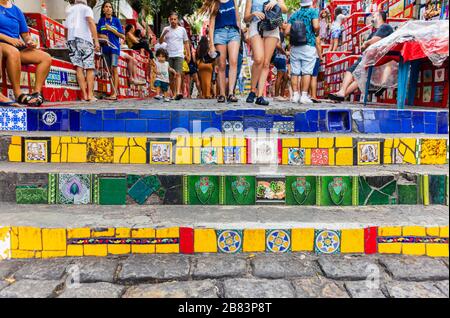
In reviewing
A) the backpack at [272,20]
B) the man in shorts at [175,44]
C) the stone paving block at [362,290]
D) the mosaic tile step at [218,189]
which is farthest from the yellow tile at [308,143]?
the man in shorts at [175,44]

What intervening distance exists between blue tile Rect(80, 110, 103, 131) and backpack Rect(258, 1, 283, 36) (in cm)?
235

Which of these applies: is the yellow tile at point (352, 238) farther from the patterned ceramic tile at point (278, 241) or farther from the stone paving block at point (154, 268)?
the stone paving block at point (154, 268)

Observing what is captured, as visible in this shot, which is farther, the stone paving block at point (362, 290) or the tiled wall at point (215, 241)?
the tiled wall at point (215, 241)

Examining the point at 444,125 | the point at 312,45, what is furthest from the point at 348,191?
the point at 312,45

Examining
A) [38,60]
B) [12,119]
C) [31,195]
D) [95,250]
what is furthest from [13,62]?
[95,250]

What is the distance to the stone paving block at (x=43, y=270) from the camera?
82.7 inches

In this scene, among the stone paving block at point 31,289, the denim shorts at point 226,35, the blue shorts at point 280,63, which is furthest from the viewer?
the blue shorts at point 280,63

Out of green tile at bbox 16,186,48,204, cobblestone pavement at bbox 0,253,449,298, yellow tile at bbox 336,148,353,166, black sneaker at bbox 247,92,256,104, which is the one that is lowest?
cobblestone pavement at bbox 0,253,449,298

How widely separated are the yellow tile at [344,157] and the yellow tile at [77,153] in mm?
2194

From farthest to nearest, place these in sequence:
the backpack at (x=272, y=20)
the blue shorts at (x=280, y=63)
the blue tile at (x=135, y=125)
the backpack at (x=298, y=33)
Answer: the blue shorts at (x=280, y=63), the backpack at (x=298, y=33), the backpack at (x=272, y=20), the blue tile at (x=135, y=125)

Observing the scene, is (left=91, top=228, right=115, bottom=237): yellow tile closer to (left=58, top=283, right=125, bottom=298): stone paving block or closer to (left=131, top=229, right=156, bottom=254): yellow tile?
(left=131, top=229, right=156, bottom=254): yellow tile

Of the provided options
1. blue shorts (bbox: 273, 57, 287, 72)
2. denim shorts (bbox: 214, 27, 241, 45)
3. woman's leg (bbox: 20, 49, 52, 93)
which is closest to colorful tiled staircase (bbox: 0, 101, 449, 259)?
woman's leg (bbox: 20, 49, 52, 93)

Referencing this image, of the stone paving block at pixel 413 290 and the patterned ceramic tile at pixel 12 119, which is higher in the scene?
the patterned ceramic tile at pixel 12 119

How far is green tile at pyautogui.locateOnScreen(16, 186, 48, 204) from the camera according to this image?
2.83 metres
